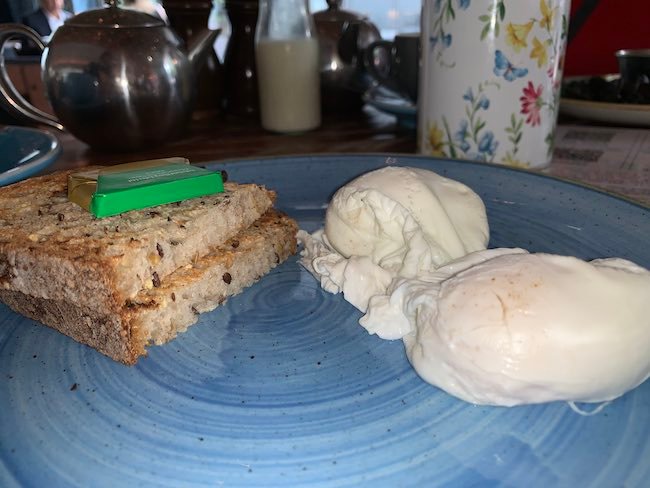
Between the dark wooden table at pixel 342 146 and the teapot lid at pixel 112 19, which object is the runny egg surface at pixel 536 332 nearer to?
the dark wooden table at pixel 342 146

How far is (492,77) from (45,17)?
17.9 ft

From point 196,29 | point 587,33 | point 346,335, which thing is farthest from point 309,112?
point 587,33

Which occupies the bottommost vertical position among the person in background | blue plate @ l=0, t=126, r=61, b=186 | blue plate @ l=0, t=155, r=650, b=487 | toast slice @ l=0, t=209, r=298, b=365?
blue plate @ l=0, t=155, r=650, b=487

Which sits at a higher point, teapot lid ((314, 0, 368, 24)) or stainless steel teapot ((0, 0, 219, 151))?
teapot lid ((314, 0, 368, 24))

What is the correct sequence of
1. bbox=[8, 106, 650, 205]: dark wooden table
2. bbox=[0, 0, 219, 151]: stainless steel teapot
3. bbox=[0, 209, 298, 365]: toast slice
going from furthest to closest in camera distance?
1. bbox=[0, 0, 219, 151]: stainless steel teapot
2. bbox=[8, 106, 650, 205]: dark wooden table
3. bbox=[0, 209, 298, 365]: toast slice

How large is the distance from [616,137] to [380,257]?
1333mm

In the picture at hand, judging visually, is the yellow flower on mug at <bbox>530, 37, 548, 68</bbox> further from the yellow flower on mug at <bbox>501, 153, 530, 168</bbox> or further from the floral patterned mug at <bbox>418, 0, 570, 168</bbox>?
the yellow flower on mug at <bbox>501, 153, 530, 168</bbox>

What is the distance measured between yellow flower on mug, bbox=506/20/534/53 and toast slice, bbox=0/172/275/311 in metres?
0.79

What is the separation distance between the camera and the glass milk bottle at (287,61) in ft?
6.54

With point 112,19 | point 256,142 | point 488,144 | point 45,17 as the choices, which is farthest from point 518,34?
point 45,17

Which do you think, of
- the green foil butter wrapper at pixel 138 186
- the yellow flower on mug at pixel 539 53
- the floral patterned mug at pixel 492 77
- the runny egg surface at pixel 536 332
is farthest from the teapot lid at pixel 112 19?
the runny egg surface at pixel 536 332

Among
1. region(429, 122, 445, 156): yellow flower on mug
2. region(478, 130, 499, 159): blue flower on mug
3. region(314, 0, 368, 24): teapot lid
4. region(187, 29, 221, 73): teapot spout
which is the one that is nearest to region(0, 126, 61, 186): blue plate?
region(187, 29, 221, 73): teapot spout

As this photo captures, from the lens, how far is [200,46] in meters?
1.97

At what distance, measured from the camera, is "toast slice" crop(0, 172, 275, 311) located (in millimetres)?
893
